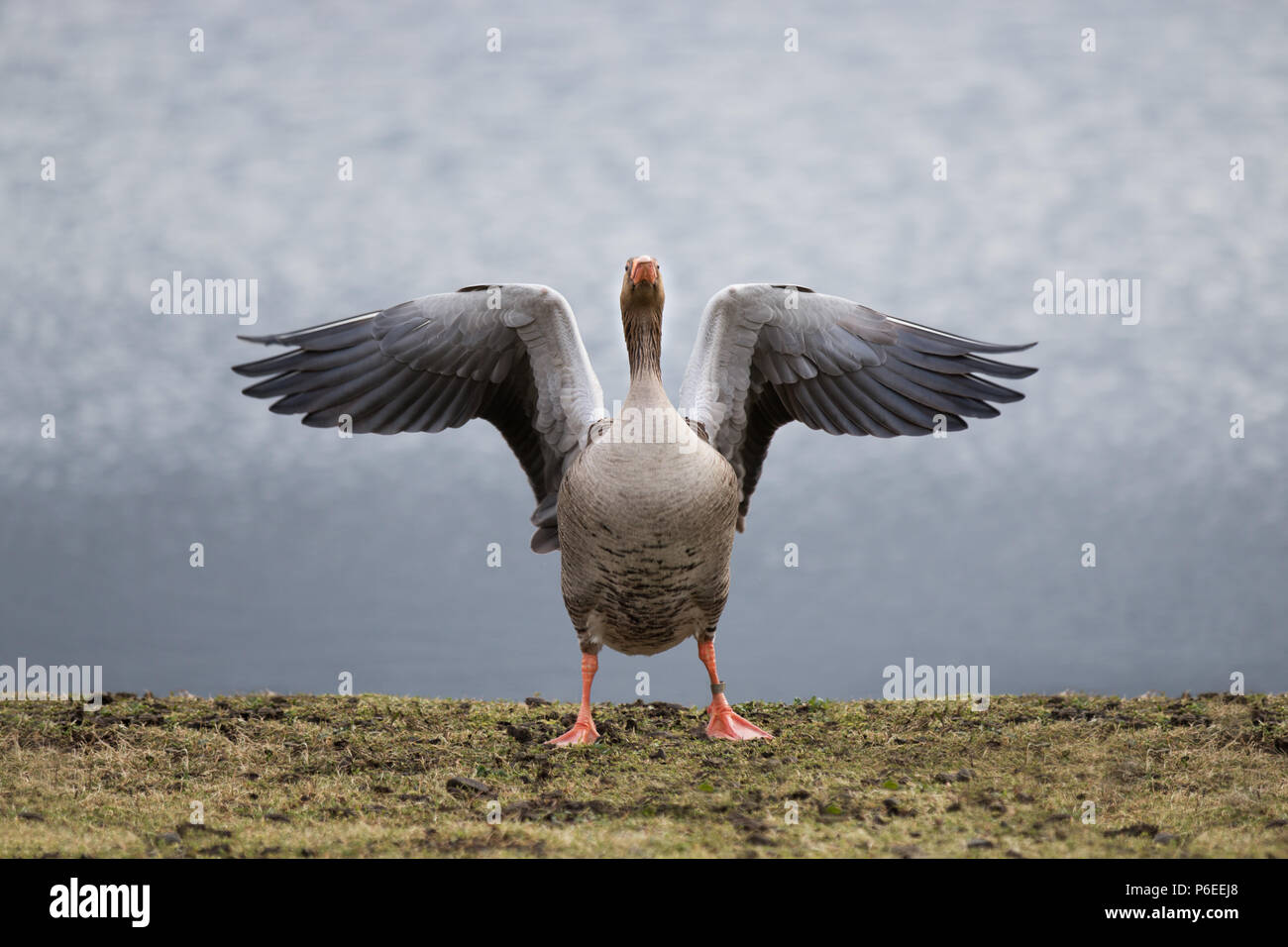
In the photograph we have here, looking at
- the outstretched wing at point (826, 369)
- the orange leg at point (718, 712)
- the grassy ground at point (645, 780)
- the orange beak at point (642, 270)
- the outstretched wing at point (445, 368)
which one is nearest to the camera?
the grassy ground at point (645, 780)

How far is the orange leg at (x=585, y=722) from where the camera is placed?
9.41 metres

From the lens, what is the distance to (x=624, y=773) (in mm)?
8258

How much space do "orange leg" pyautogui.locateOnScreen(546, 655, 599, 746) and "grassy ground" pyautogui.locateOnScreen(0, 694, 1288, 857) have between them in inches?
8.9

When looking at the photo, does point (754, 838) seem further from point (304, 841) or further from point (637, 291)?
point (637, 291)

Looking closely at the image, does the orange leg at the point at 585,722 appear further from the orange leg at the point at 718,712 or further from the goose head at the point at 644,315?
the goose head at the point at 644,315

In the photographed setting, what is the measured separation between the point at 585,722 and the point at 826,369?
3894 mm

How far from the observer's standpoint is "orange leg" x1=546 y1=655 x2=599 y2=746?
9414mm

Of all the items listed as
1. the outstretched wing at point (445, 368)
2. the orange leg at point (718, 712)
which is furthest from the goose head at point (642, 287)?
the orange leg at point (718, 712)

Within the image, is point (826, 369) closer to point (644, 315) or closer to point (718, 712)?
point (644, 315)

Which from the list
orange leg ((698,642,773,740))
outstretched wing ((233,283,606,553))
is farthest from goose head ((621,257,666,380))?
orange leg ((698,642,773,740))

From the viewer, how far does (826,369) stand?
9641 mm

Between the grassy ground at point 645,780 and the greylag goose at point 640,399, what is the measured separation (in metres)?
1.09

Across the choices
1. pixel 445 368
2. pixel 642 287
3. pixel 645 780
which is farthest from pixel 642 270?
pixel 645 780

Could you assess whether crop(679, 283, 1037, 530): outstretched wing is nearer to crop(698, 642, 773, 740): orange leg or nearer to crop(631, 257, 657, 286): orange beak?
crop(631, 257, 657, 286): orange beak
